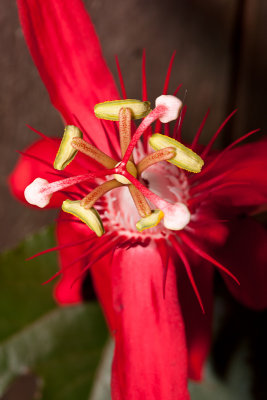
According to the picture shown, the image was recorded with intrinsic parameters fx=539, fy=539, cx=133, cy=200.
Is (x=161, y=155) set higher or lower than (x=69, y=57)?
lower

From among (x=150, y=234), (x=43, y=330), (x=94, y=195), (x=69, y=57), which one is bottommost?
(x=43, y=330)

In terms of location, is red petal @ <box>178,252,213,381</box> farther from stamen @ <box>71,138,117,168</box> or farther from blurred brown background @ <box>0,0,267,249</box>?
blurred brown background @ <box>0,0,267,249</box>

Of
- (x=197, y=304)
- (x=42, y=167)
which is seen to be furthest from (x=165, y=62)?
(x=197, y=304)

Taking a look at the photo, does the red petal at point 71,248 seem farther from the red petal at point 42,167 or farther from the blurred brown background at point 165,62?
the blurred brown background at point 165,62

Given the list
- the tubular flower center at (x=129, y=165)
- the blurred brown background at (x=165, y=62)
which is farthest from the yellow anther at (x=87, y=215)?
the blurred brown background at (x=165, y=62)

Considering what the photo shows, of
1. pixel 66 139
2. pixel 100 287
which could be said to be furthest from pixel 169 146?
pixel 100 287

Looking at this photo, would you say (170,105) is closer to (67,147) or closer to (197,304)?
(67,147)

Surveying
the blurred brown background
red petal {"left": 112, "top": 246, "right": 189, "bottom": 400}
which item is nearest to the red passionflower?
red petal {"left": 112, "top": 246, "right": 189, "bottom": 400}
